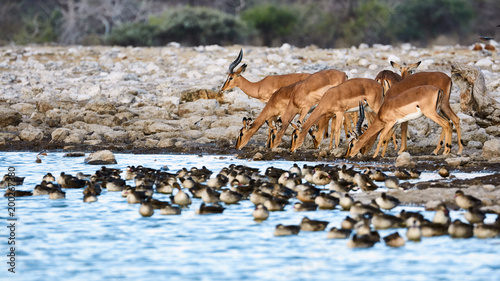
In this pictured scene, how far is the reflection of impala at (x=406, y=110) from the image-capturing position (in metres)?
11.5

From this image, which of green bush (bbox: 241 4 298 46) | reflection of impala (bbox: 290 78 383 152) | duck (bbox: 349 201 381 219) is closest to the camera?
duck (bbox: 349 201 381 219)

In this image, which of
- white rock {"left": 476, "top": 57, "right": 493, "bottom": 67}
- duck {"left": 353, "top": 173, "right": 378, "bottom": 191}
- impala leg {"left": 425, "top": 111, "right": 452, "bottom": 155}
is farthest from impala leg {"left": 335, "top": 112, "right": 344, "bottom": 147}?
white rock {"left": 476, "top": 57, "right": 493, "bottom": 67}

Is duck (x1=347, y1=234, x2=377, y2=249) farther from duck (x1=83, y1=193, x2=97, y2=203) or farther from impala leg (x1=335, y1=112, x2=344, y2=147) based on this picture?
impala leg (x1=335, y1=112, x2=344, y2=147)

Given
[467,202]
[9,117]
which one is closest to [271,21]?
[9,117]

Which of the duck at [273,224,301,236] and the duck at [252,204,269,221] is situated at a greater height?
the duck at [252,204,269,221]

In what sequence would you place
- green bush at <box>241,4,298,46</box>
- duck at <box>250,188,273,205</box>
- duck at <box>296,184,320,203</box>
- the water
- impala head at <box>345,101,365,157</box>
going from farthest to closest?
green bush at <box>241,4,298,46</box> → impala head at <box>345,101,365,157</box> → duck at <box>296,184,320,203</box> → duck at <box>250,188,273,205</box> → the water

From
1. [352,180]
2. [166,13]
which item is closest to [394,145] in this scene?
[352,180]

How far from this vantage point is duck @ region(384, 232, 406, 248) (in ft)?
21.0

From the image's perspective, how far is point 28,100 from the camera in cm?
1708

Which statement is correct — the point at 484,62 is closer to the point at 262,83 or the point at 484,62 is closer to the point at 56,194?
the point at 262,83

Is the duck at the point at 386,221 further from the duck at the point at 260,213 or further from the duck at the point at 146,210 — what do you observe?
the duck at the point at 146,210

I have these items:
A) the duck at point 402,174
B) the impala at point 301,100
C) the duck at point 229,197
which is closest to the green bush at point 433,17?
the impala at point 301,100

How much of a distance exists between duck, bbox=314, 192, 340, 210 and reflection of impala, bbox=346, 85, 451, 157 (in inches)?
156

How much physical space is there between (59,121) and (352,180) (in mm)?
8476
